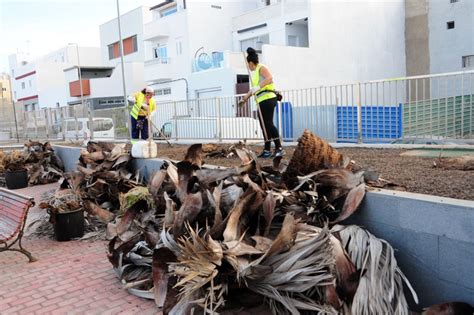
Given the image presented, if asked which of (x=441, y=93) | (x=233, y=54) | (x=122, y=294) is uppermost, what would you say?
(x=233, y=54)

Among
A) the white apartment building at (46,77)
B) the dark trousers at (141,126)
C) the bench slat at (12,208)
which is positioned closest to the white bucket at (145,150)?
the bench slat at (12,208)

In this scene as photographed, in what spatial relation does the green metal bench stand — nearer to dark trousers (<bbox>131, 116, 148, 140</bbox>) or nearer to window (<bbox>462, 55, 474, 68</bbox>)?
dark trousers (<bbox>131, 116, 148, 140</bbox>)

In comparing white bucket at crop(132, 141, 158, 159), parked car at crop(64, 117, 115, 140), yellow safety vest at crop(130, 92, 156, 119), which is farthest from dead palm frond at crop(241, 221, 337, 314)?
parked car at crop(64, 117, 115, 140)

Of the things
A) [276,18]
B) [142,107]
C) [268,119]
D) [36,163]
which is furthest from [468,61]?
[36,163]

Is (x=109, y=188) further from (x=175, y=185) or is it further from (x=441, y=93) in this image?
(x=441, y=93)

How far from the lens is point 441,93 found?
9117mm

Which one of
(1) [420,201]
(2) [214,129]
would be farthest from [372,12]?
(1) [420,201]

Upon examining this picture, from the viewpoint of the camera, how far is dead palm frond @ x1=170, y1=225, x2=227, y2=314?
3.21 m

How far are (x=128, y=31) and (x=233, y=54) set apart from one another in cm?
1803

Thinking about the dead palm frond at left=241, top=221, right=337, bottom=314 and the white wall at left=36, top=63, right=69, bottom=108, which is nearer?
the dead palm frond at left=241, top=221, right=337, bottom=314

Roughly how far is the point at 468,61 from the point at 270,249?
27.2 metres

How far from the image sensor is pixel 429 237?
3217 mm

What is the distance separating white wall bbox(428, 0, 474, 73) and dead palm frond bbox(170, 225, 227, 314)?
27.2 metres

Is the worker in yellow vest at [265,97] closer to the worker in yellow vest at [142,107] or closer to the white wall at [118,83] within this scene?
the worker in yellow vest at [142,107]
